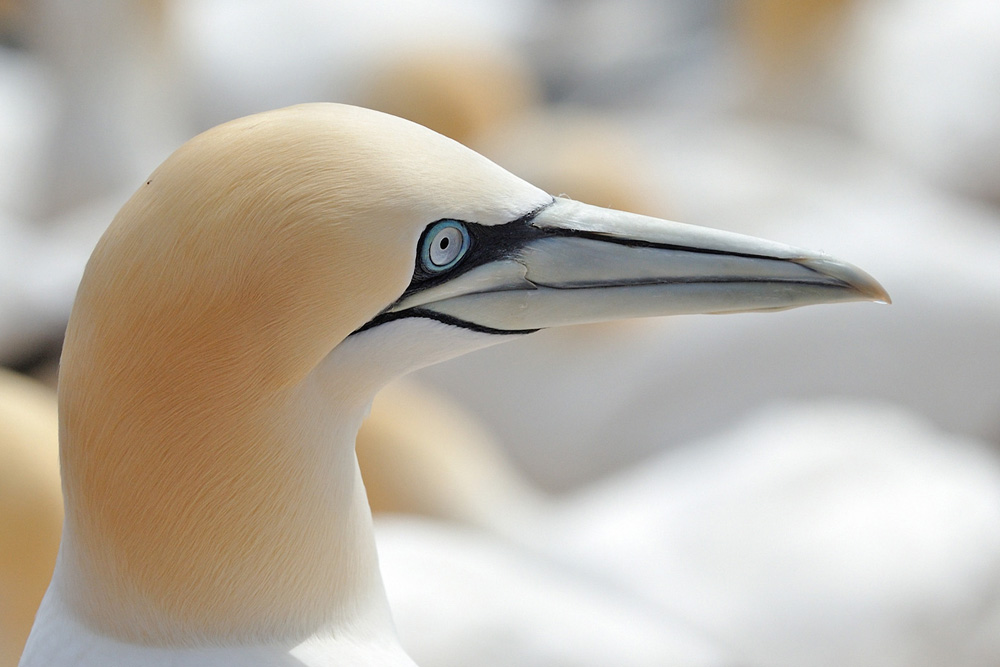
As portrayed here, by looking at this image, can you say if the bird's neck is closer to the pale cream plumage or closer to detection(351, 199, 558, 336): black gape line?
detection(351, 199, 558, 336): black gape line

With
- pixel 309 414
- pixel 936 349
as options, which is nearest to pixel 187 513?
pixel 309 414

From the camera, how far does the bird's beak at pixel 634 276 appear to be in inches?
49.7

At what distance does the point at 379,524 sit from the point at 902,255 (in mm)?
2122

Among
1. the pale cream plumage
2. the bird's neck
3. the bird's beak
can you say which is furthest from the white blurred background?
the bird's beak

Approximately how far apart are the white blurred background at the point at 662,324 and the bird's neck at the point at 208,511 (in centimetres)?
86

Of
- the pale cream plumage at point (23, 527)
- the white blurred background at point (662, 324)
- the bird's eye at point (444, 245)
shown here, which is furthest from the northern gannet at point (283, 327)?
the white blurred background at point (662, 324)

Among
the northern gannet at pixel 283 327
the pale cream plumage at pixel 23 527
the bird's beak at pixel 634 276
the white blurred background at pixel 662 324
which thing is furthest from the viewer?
the white blurred background at pixel 662 324

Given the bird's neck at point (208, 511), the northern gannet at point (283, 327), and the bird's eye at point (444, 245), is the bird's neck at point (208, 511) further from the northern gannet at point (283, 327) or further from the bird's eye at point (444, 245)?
the bird's eye at point (444, 245)

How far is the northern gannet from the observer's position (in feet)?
3.71

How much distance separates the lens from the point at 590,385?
12.2ft

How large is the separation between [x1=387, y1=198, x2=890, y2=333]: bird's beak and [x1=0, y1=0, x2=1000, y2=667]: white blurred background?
0.97m

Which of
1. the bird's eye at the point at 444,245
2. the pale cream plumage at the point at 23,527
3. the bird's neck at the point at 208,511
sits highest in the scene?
the bird's eye at the point at 444,245

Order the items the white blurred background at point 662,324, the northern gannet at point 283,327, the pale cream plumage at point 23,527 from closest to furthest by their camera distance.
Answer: the northern gannet at point 283,327, the pale cream plumage at point 23,527, the white blurred background at point 662,324

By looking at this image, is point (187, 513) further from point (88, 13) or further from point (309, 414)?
point (88, 13)
